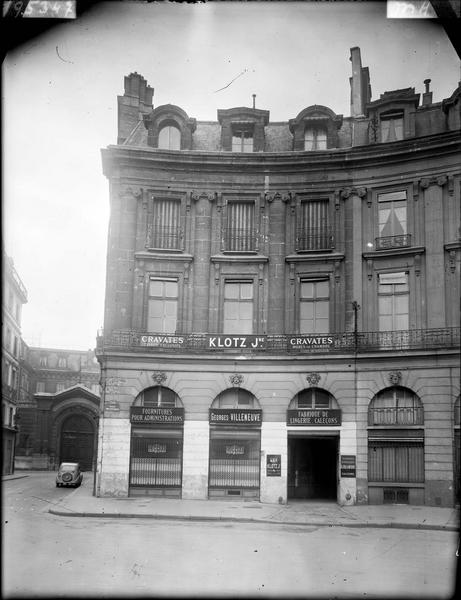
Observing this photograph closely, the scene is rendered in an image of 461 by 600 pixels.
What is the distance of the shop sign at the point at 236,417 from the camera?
89.5 ft

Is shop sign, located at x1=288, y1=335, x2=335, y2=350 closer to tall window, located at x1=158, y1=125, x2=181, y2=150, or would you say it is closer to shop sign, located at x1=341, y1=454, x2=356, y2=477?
shop sign, located at x1=341, y1=454, x2=356, y2=477

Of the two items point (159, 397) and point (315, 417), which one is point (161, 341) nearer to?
point (159, 397)

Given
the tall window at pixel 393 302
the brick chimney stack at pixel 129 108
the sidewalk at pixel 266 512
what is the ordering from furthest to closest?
1. the brick chimney stack at pixel 129 108
2. the tall window at pixel 393 302
3. the sidewalk at pixel 266 512

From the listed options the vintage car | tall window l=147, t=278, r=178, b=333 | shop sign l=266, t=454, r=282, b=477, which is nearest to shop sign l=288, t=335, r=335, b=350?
shop sign l=266, t=454, r=282, b=477

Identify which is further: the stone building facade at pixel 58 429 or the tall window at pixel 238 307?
the stone building facade at pixel 58 429

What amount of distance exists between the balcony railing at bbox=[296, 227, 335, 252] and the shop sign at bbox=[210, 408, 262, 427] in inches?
285

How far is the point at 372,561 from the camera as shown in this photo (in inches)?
531

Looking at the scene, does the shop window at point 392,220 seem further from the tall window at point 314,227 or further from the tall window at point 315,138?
the tall window at point 315,138

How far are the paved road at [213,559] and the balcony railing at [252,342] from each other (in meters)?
8.21

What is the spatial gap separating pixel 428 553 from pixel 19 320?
34.4 feet

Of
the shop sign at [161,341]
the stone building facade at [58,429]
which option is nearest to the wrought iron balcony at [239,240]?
the shop sign at [161,341]

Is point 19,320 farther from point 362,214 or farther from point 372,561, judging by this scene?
point 362,214

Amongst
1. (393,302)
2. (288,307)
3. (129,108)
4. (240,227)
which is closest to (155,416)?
(288,307)

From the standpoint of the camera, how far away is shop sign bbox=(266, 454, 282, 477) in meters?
26.7
